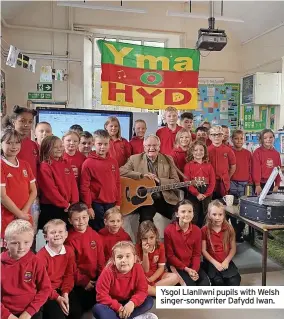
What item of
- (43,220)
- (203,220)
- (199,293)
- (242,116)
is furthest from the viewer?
(242,116)

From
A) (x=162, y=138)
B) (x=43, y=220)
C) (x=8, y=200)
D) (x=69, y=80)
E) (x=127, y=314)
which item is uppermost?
(x=69, y=80)

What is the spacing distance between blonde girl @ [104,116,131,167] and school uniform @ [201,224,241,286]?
104cm

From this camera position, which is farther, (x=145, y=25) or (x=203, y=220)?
(x=145, y=25)

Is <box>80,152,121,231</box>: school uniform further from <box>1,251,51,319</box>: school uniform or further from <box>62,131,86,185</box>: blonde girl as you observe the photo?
<box>1,251,51,319</box>: school uniform

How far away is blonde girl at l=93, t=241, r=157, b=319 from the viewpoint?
1908 mm

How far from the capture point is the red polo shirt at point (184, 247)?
2506 mm

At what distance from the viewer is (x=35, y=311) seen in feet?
5.65

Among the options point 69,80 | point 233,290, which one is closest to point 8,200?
point 233,290

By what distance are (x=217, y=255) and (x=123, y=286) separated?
0.89 metres

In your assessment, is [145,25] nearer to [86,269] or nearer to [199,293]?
[86,269]

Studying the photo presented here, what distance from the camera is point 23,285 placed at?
67.9 inches

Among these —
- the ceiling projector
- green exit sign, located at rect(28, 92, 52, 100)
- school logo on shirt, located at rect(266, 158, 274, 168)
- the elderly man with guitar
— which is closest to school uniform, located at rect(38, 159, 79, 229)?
the elderly man with guitar

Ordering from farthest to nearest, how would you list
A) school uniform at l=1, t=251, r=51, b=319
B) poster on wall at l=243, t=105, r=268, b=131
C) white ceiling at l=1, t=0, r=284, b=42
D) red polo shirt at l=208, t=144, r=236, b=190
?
poster on wall at l=243, t=105, r=268, b=131 → white ceiling at l=1, t=0, r=284, b=42 → red polo shirt at l=208, t=144, r=236, b=190 → school uniform at l=1, t=251, r=51, b=319

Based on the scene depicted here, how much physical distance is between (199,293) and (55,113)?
9.11ft
